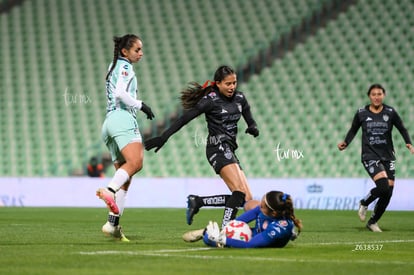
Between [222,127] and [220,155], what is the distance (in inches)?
14.0

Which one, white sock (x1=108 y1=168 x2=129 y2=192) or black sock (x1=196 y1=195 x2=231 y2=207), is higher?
white sock (x1=108 y1=168 x2=129 y2=192)

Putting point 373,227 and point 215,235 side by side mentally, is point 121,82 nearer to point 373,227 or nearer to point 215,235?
point 215,235

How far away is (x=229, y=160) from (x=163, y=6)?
61.8 ft

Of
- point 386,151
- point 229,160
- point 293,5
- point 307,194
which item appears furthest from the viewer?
point 293,5

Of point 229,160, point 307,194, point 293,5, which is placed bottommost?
point 307,194

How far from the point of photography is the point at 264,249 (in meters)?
8.46

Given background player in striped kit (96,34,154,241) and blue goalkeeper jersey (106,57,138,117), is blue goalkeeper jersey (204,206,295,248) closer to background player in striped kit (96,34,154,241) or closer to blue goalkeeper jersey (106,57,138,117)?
background player in striped kit (96,34,154,241)

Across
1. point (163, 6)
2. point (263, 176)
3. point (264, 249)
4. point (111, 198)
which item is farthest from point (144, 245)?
point (163, 6)

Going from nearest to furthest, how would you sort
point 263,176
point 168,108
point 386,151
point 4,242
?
1. point 4,242
2. point 386,151
3. point 263,176
4. point 168,108

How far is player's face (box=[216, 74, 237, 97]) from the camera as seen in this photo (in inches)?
388

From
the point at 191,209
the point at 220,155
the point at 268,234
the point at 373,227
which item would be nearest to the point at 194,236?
the point at 191,209

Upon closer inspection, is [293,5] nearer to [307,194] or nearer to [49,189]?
[307,194]

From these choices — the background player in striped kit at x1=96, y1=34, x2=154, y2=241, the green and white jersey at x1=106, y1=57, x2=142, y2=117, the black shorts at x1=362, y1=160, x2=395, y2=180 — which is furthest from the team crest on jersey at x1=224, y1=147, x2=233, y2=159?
the black shorts at x1=362, y1=160, x2=395, y2=180

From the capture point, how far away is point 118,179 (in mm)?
9492
